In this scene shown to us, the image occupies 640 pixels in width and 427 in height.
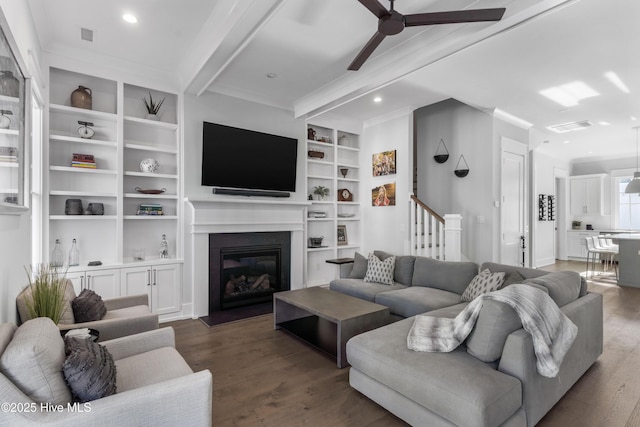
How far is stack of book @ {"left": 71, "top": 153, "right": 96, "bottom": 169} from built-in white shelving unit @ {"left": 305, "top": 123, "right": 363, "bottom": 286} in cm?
292

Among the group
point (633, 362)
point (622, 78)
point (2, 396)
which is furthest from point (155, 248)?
point (622, 78)

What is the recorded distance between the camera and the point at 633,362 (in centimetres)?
284

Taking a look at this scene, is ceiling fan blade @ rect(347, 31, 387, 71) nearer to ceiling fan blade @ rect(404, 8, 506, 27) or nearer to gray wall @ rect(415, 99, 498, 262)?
ceiling fan blade @ rect(404, 8, 506, 27)

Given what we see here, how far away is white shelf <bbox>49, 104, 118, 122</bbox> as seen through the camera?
11.4ft

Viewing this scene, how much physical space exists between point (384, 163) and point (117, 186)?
3.89 metres

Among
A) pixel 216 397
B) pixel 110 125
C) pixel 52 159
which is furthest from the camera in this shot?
pixel 110 125

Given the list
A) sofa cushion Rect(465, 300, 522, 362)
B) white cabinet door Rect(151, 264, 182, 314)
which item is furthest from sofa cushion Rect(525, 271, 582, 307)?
white cabinet door Rect(151, 264, 182, 314)

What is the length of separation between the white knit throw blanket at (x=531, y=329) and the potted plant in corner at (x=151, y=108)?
3754 millimetres

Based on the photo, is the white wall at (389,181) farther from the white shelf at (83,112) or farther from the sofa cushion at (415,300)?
the white shelf at (83,112)

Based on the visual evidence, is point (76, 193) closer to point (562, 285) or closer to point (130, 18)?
point (130, 18)

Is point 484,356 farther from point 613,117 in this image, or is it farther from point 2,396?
point 613,117

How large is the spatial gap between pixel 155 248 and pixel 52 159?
4.70 ft

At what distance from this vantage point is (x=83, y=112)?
362 cm

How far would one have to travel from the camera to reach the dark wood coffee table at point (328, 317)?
111 inches
